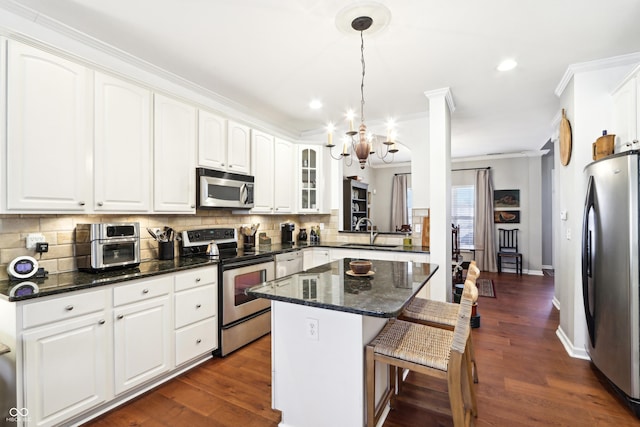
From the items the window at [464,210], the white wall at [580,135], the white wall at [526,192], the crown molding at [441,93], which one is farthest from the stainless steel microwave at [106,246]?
the white wall at [526,192]

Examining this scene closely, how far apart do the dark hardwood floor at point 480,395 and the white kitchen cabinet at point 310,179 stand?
198 cm

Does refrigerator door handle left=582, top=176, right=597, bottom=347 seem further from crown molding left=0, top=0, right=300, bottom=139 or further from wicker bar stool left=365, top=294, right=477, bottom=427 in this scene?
crown molding left=0, top=0, right=300, bottom=139

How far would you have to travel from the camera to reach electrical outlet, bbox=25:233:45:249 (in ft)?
6.89

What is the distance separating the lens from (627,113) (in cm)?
239

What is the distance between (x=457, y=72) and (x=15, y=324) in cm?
365

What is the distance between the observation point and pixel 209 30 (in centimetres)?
222

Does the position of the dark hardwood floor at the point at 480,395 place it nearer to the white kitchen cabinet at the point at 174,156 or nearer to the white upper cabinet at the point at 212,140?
the white kitchen cabinet at the point at 174,156

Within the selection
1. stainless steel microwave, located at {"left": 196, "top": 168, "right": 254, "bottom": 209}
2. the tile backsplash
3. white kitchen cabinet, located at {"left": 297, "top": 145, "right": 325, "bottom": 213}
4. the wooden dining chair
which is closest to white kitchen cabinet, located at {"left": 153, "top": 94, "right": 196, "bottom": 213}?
stainless steel microwave, located at {"left": 196, "top": 168, "right": 254, "bottom": 209}

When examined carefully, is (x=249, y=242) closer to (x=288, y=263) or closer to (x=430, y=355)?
(x=288, y=263)

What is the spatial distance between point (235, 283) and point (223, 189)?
992mm

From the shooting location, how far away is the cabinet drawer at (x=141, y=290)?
2.06 m

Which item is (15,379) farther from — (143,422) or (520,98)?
(520,98)

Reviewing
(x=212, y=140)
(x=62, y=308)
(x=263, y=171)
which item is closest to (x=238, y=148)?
(x=212, y=140)

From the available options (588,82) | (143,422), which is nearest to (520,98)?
(588,82)
